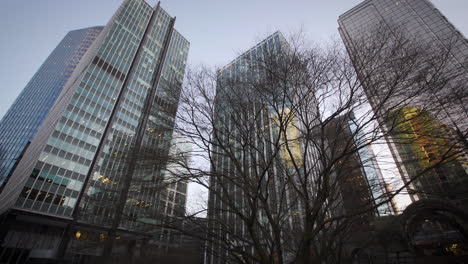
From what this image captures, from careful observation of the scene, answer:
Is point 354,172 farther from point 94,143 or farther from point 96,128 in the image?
point 96,128

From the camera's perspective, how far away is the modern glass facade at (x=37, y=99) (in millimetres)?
70750

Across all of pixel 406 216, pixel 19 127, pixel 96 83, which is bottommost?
pixel 406 216

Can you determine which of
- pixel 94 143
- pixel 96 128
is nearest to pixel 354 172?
pixel 94 143

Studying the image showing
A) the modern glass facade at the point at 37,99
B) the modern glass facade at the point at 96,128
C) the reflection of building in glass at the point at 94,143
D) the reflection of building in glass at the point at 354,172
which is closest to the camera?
the reflection of building in glass at the point at 354,172

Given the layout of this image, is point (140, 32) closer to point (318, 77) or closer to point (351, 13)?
point (351, 13)

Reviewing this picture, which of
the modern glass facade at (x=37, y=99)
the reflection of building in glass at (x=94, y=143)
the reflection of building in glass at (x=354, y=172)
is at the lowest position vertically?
the reflection of building in glass at (x=354, y=172)

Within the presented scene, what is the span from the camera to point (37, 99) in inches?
3477

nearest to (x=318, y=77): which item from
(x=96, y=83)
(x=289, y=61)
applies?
(x=289, y=61)

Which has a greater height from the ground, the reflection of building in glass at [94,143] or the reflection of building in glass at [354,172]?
the reflection of building in glass at [94,143]

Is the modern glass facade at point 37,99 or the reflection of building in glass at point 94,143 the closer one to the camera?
the reflection of building in glass at point 94,143

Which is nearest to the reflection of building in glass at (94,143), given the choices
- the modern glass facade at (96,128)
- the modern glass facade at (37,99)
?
the modern glass facade at (96,128)

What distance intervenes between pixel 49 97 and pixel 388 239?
11365 centimetres

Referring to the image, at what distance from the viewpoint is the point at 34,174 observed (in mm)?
31562

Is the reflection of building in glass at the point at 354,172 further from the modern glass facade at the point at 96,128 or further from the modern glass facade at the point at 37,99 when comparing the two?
the modern glass facade at the point at 37,99
